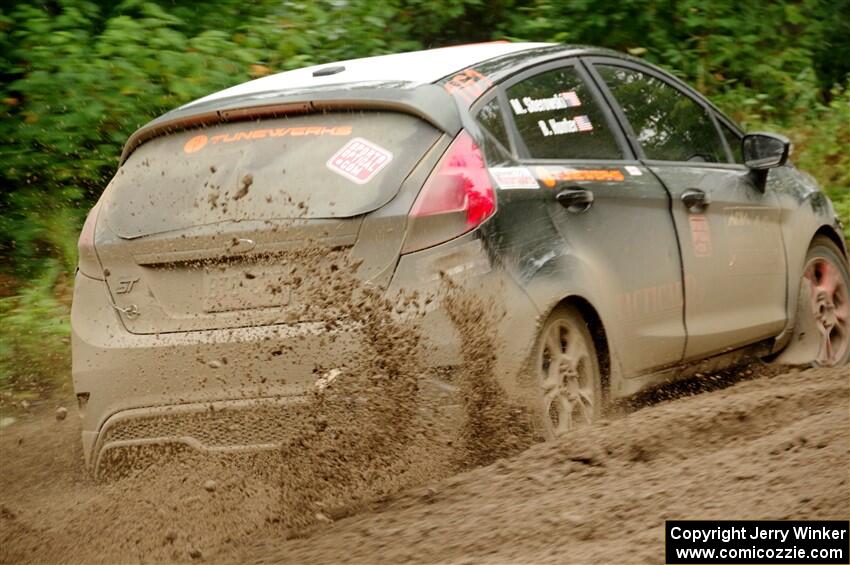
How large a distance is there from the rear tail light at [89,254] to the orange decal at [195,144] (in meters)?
0.46

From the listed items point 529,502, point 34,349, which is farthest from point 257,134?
point 34,349

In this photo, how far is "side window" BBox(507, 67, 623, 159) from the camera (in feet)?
17.4

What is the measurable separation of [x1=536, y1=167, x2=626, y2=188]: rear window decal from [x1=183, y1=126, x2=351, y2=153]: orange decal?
2.69ft

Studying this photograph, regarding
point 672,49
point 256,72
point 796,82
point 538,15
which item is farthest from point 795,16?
point 256,72

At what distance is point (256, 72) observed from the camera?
880cm

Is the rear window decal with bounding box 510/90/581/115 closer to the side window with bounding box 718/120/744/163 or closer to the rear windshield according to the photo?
the rear windshield

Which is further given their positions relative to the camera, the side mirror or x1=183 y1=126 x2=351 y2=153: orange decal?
the side mirror

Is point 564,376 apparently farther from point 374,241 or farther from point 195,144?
point 195,144

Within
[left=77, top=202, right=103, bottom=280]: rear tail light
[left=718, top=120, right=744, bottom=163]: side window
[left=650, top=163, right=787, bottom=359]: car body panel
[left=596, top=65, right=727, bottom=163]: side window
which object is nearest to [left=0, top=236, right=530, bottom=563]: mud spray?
[left=77, top=202, right=103, bottom=280]: rear tail light

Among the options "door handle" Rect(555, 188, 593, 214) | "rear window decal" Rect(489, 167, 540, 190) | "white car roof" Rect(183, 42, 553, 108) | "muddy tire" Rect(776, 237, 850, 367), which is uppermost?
"white car roof" Rect(183, 42, 553, 108)

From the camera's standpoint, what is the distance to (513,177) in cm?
494

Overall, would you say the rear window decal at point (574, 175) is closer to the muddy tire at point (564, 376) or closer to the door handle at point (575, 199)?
the door handle at point (575, 199)

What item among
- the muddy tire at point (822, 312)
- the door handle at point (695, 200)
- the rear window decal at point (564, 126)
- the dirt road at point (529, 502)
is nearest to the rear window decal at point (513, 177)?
the rear window decal at point (564, 126)

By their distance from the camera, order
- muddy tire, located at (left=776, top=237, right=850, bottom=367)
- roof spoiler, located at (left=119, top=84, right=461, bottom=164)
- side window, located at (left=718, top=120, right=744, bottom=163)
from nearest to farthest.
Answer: roof spoiler, located at (left=119, top=84, right=461, bottom=164) → side window, located at (left=718, top=120, right=744, bottom=163) → muddy tire, located at (left=776, top=237, right=850, bottom=367)
